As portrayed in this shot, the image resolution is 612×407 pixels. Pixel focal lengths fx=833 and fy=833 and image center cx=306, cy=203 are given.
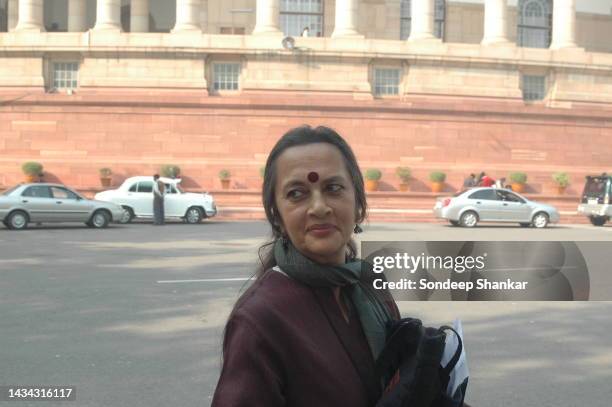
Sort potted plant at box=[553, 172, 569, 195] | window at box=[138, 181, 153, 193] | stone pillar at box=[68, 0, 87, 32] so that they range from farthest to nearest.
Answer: stone pillar at box=[68, 0, 87, 32], potted plant at box=[553, 172, 569, 195], window at box=[138, 181, 153, 193]

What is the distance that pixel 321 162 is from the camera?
7.90ft

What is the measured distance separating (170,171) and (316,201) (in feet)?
101

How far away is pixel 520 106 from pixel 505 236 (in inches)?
656

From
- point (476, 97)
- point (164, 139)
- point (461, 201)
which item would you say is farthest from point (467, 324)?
point (476, 97)

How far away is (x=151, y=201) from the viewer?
1043 inches

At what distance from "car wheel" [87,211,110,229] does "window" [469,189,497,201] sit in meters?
11.7

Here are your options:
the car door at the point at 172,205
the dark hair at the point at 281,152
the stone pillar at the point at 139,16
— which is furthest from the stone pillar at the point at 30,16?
the dark hair at the point at 281,152

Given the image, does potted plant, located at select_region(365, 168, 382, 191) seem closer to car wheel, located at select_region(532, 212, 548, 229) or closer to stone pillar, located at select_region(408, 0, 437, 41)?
car wheel, located at select_region(532, 212, 548, 229)

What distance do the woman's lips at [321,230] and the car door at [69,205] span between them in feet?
71.2

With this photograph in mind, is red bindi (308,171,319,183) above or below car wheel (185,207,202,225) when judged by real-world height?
above

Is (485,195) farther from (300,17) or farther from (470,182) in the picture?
(300,17)

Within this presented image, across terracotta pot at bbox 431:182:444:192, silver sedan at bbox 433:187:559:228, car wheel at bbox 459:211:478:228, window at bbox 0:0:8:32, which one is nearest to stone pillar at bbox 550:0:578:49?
terracotta pot at bbox 431:182:444:192

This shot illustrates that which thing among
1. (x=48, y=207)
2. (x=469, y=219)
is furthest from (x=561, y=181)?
(x=48, y=207)

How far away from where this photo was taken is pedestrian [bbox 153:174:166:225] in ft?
84.0
